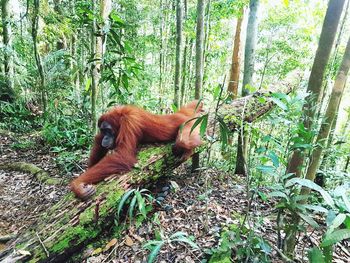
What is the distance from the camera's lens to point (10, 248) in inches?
100

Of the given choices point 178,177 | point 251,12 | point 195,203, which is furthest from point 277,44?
point 195,203

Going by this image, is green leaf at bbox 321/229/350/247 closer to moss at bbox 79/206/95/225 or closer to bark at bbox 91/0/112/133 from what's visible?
moss at bbox 79/206/95/225

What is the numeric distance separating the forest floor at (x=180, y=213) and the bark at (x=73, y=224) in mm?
259

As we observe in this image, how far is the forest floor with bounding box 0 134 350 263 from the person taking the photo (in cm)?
271

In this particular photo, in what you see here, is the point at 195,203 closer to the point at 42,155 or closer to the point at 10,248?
the point at 10,248

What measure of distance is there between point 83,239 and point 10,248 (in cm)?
64

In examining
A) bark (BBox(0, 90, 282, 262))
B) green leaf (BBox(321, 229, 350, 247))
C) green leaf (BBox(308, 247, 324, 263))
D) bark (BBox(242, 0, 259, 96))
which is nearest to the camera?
green leaf (BBox(321, 229, 350, 247))

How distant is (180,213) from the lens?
3.35 m

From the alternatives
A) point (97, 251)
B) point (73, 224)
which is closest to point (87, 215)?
point (73, 224)

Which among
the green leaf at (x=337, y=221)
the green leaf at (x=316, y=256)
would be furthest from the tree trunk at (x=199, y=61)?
the green leaf at (x=337, y=221)

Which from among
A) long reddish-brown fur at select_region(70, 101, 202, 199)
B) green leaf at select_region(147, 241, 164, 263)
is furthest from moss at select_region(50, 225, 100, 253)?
green leaf at select_region(147, 241, 164, 263)

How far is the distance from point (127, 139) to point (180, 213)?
1107 millimetres

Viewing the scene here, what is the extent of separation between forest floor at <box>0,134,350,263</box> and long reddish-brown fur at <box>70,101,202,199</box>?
604mm

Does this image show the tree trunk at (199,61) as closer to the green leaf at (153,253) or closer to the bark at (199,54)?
the bark at (199,54)
